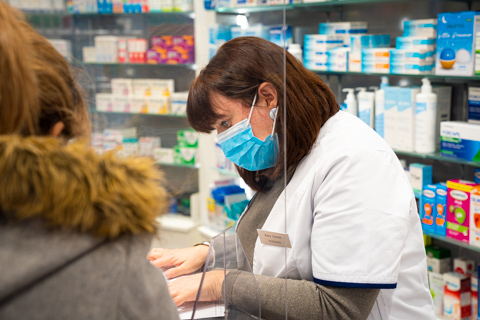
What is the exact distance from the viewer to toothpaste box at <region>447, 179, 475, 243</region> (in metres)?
2.60

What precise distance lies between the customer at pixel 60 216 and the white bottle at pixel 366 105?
2357mm

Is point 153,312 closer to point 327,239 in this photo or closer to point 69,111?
point 69,111

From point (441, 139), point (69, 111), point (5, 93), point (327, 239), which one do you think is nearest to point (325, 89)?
point (327, 239)

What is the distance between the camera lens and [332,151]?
133 centimetres

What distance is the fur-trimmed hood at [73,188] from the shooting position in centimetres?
64

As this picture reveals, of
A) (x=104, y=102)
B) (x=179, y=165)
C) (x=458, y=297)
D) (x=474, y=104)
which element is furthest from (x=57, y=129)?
(x=458, y=297)

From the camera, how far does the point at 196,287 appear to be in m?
1.05

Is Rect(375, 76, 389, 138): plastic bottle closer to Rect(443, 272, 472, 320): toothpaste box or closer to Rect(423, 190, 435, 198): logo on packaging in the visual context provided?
Rect(423, 190, 435, 198): logo on packaging

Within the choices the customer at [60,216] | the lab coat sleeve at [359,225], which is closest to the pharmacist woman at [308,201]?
the lab coat sleeve at [359,225]

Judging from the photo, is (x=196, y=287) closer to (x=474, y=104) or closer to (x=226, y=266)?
(x=226, y=266)

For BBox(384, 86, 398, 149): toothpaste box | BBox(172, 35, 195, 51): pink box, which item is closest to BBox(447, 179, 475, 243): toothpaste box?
BBox(384, 86, 398, 149): toothpaste box

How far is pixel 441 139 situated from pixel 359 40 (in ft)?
2.39

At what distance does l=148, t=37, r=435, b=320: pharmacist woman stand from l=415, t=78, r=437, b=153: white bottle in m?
1.37

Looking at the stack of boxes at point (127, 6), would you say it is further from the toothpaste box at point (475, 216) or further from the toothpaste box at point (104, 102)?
the toothpaste box at point (475, 216)
